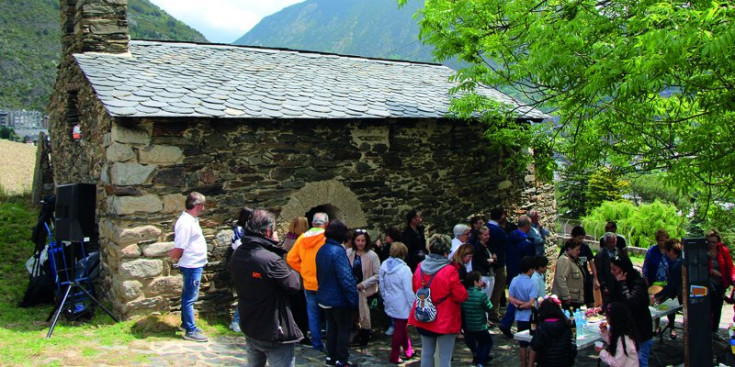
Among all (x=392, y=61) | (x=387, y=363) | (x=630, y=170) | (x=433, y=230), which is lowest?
(x=387, y=363)

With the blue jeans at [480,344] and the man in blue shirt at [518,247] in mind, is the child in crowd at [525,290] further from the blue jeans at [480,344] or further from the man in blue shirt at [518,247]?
the man in blue shirt at [518,247]

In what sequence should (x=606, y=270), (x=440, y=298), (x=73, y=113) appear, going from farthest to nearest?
1. (x=73, y=113)
2. (x=606, y=270)
3. (x=440, y=298)

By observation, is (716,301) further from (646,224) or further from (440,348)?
(646,224)

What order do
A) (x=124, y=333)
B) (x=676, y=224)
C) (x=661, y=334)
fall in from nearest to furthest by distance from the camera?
1. (x=124, y=333)
2. (x=661, y=334)
3. (x=676, y=224)

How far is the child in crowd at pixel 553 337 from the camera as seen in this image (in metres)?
5.16

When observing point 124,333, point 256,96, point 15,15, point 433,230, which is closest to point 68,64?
point 256,96

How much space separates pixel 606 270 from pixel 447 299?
2.57 metres

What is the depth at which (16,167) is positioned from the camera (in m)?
17.6

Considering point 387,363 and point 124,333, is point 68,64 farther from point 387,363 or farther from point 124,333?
point 387,363

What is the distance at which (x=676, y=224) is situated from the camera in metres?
23.1

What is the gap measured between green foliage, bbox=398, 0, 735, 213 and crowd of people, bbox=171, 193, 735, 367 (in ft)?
3.96

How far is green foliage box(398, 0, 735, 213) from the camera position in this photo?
16.7 feet

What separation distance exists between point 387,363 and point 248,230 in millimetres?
2921

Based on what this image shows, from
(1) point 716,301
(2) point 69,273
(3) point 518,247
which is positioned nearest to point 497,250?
(3) point 518,247
